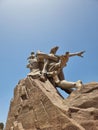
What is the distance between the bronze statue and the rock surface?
0.51 meters

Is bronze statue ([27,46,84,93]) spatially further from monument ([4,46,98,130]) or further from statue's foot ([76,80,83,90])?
statue's foot ([76,80,83,90])

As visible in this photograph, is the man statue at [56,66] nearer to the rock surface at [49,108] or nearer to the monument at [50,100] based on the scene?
the monument at [50,100]

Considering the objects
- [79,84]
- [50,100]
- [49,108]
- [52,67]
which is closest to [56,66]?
[52,67]

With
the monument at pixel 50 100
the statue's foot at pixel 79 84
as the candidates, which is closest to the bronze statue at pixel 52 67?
the monument at pixel 50 100

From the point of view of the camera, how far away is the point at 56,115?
35.0 feet

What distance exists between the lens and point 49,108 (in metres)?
11.2

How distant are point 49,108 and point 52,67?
3530mm

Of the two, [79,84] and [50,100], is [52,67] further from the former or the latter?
[50,100]

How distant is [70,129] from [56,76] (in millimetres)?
4551

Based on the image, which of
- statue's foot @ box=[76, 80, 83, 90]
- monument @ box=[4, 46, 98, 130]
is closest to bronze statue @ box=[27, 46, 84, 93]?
monument @ box=[4, 46, 98, 130]

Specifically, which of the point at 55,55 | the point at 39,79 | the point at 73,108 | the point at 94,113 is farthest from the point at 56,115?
the point at 55,55

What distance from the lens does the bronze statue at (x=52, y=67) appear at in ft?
44.7

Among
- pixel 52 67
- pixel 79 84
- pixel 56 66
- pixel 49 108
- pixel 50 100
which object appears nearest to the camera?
pixel 49 108

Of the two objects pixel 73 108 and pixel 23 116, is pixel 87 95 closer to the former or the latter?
pixel 73 108
